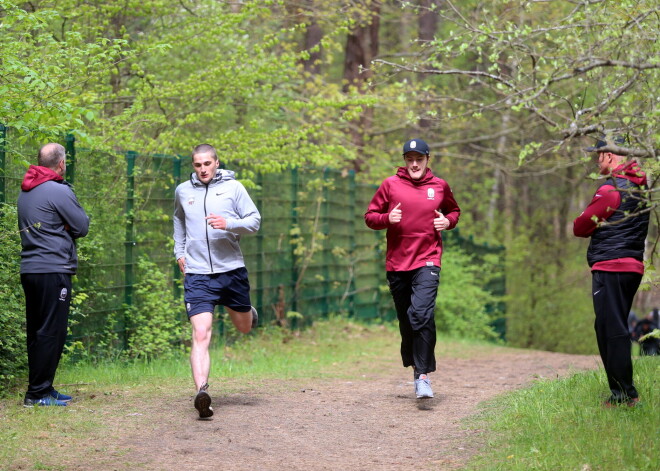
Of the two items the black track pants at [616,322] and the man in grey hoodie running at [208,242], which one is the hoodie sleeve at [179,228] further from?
the black track pants at [616,322]

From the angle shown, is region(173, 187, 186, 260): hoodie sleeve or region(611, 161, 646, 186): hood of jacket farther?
region(173, 187, 186, 260): hoodie sleeve

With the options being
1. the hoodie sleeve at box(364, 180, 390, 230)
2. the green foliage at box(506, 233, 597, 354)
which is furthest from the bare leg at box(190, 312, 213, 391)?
the green foliage at box(506, 233, 597, 354)

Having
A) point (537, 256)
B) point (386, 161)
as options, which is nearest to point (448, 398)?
point (386, 161)

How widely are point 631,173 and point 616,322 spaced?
1069mm

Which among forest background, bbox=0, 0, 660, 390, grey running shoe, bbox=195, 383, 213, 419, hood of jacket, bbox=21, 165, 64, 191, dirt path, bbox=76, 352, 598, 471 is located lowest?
dirt path, bbox=76, 352, 598, 471

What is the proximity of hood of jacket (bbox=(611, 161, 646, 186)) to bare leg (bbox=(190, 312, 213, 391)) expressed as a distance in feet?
10.6

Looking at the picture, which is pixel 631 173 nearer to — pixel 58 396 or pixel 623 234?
pixel 623 234

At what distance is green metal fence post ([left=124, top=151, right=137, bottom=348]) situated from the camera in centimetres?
1030

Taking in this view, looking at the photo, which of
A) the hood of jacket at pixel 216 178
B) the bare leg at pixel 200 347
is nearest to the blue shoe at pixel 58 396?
the bare leg at pixel 200 347

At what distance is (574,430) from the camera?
6.32 metres

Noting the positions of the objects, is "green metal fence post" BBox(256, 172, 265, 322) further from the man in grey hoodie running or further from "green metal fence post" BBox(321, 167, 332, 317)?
the man in grey hoodie running

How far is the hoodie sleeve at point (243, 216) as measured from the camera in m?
7.36

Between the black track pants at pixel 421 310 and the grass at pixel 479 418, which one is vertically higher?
the black track pants at pixel 421 310

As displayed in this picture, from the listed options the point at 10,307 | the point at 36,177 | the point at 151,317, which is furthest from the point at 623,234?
the point at 151,317
